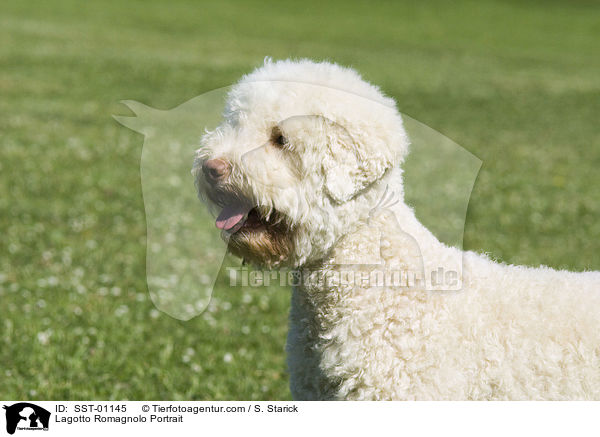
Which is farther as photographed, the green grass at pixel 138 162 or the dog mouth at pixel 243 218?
the green grass at pixel 138 162

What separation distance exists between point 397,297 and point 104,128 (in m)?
12.5

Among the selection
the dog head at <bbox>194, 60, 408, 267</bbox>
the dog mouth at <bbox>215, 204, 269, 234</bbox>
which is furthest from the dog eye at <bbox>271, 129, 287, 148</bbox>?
the dog mouth at <bbox>215, 204, 269, 234</bbox>

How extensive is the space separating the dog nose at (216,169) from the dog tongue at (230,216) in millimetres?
177

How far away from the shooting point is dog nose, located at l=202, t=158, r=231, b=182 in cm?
304

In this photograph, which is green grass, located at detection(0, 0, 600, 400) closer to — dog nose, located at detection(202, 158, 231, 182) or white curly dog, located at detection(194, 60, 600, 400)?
white curly dog, located at detection(194, 60, 600, 400)

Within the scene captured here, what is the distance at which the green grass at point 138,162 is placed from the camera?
5.77 m

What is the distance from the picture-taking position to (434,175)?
1224 cm

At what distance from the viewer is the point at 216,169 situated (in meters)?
3.05
